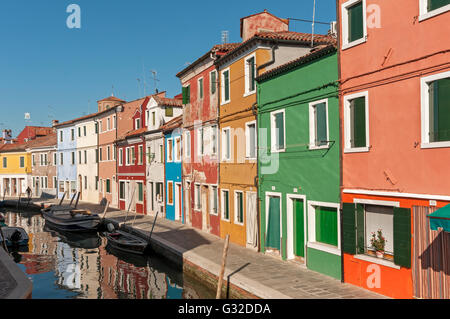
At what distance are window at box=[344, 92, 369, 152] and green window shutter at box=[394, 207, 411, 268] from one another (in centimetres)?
203

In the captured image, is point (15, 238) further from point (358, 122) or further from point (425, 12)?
point (425, 12)

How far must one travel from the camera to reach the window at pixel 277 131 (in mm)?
15594

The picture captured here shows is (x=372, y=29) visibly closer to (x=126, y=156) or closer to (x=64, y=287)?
(x=64, y=287)

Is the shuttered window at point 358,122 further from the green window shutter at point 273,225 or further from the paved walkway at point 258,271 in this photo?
the green window shutter at point 273,225

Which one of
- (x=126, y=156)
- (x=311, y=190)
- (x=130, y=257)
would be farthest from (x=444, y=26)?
(x=126, y=156)

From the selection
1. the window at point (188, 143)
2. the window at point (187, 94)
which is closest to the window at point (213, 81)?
the window at point (187, 94)

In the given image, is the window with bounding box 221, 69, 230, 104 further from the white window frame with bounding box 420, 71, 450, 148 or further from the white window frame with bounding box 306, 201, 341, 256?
the white window frame with bounding box 420, 71, 450, 148

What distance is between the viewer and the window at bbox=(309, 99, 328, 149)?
513 inches

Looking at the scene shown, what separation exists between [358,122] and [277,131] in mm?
4669

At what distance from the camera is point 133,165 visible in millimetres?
34500

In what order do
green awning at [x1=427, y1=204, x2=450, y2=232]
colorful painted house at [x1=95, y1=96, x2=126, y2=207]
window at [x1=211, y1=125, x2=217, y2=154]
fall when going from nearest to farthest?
1. green awning at [x1=427, y1=204, x2=450, y2=232]
2. window at [x1=211, y1=125, x2=217, y2=154]
3. colorful painted house at [x1=95, y1=96, x2=126, y2=207]

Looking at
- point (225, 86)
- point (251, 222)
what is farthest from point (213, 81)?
point (251, 222)

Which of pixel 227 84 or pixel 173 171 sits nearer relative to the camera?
pixel 227 84

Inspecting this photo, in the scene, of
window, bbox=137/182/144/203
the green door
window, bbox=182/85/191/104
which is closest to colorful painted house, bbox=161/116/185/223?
window, bbox=182/85/191/104
